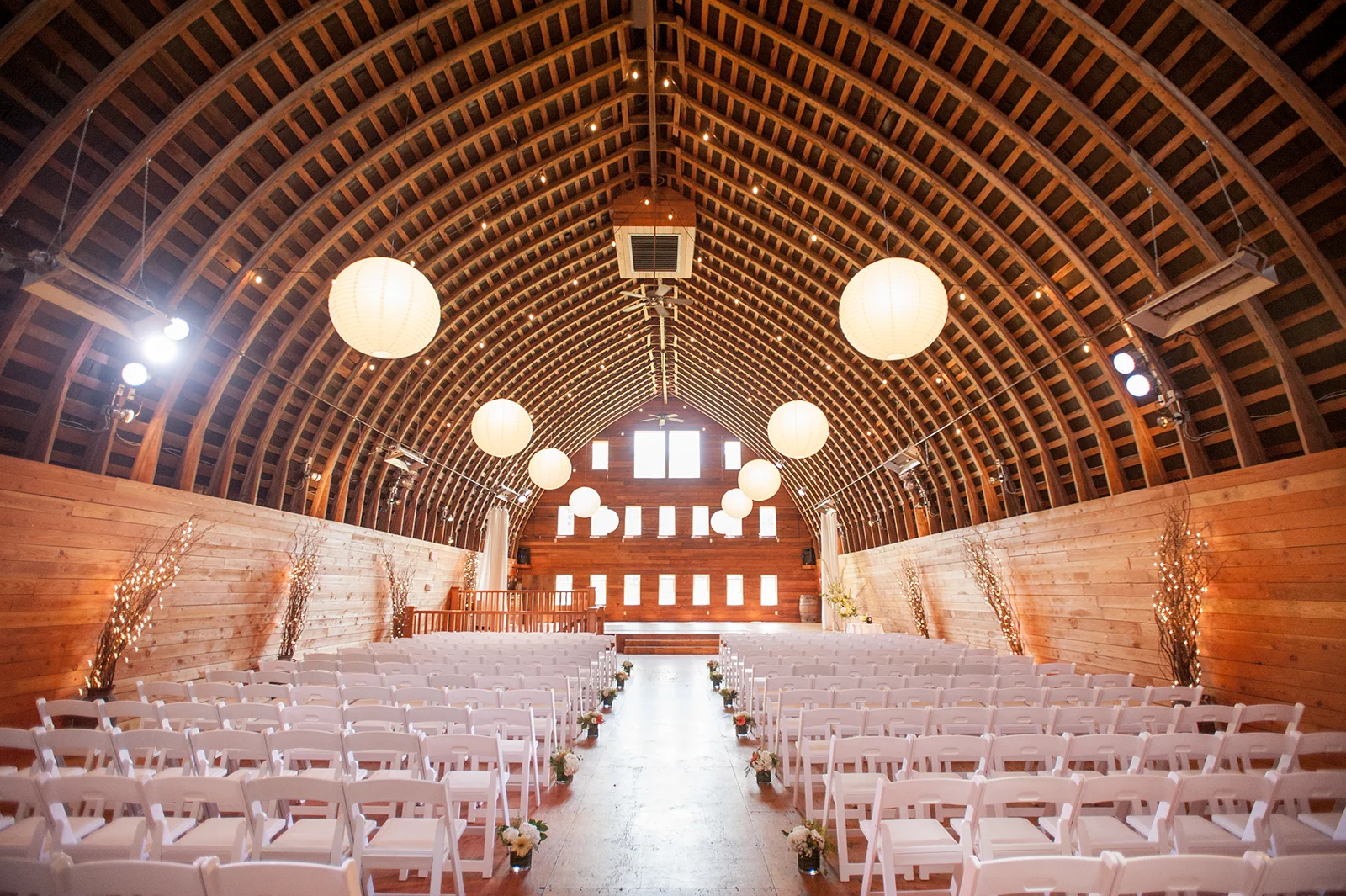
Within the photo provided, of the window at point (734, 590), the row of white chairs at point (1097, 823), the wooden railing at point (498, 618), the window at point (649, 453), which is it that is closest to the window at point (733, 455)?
the window at point (649, 453)

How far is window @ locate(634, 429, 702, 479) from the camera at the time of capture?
87.1 feet

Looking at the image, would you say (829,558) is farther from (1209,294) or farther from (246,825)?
(246,825)

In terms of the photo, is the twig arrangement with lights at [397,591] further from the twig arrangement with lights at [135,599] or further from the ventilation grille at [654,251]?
→ the ventilation grille at [654,251]

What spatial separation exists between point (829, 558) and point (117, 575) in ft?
66.7

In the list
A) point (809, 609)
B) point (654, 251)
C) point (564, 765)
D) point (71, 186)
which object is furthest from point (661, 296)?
point (809, 609)

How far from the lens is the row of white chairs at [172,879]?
183cm

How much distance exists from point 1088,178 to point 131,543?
12671 mm

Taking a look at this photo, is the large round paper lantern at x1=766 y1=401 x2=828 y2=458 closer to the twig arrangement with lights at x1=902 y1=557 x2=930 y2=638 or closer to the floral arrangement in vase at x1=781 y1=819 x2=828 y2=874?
the floral arrangement in vase at x1=781 y1=819 x2=828 y2=874

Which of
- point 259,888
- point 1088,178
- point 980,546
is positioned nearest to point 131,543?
point 259,888

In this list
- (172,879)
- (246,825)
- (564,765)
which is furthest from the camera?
(564,765)

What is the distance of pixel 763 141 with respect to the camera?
10109 mm

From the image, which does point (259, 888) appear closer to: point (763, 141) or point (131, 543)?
point (131, 543)

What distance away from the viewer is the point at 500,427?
8.73 meters

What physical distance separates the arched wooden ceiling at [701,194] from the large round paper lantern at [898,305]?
309cm
